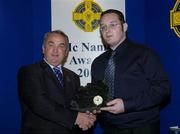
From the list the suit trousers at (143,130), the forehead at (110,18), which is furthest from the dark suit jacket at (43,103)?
the forehead at (110,18)

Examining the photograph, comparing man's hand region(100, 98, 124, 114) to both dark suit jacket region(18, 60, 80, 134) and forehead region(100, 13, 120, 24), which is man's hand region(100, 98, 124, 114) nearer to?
dark suit jacket region(18, 60, 80, 134)

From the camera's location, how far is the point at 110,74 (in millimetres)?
2340

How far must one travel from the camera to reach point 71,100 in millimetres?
2303

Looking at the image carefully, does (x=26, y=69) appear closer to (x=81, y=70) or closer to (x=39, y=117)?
(x=39, y=117)

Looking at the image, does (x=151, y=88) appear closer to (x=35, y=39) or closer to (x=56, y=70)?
(x=56, y=70)

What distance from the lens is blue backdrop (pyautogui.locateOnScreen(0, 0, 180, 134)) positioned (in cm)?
271

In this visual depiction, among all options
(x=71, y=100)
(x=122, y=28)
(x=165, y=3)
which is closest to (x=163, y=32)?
(x=165, y=3)

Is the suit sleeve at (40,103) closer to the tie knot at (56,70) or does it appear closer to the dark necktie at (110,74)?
the tie knot at (56,70)

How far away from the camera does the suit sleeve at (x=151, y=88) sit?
85.3 inches

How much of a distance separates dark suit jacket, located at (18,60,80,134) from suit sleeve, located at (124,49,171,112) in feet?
1.47

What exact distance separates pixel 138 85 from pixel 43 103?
0.68m

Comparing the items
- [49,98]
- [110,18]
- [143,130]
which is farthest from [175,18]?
[49,98]

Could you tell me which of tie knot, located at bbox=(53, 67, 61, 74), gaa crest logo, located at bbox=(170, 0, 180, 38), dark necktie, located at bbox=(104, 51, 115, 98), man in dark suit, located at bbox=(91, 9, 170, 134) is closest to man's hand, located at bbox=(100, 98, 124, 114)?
man in dark suit, located at bbox=(91, 9, 170, 134)

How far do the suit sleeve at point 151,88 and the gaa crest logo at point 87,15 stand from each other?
932 millimetres
